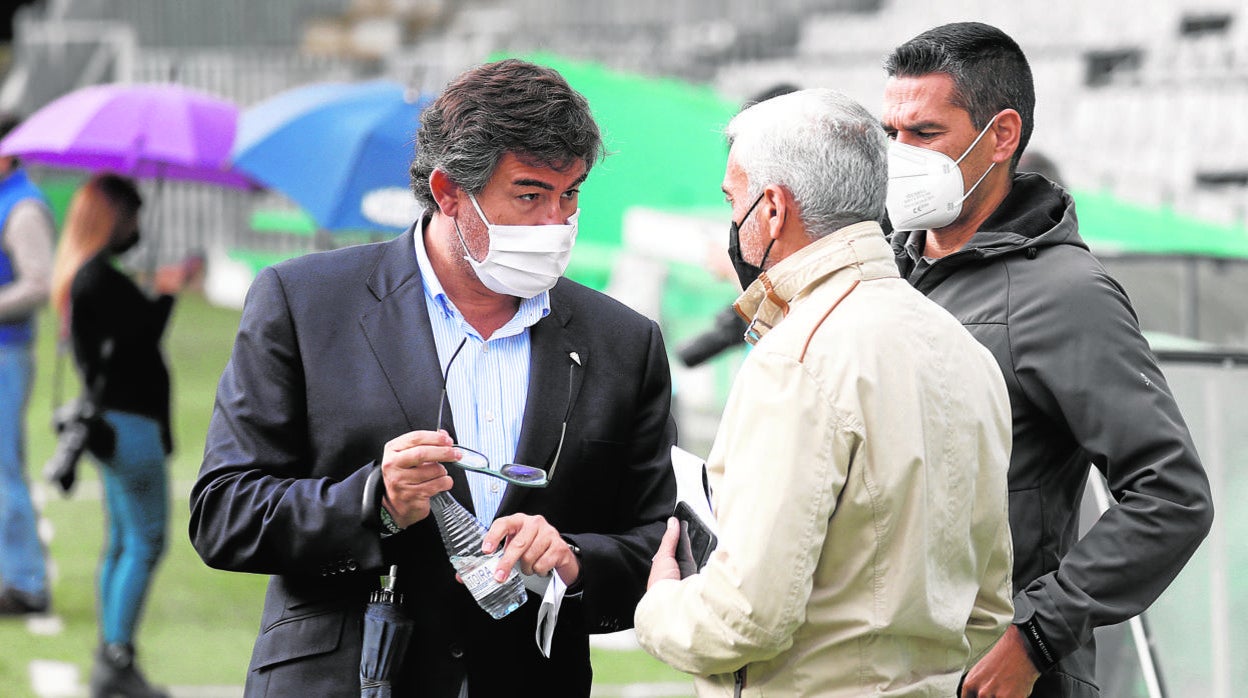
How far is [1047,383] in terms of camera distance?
2.62 metres

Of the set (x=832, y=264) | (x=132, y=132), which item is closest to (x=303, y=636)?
(x=832, y=264)

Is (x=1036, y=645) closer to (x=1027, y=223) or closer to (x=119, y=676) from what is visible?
(x=1027, y=223)

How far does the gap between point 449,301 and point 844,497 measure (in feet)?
3.11

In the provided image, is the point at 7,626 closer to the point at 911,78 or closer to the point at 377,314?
the point at 377,314

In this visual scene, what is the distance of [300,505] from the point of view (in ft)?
8.21

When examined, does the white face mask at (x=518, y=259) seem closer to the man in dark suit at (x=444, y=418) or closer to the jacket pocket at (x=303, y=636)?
the man in dark suit at (x=444, y=418)

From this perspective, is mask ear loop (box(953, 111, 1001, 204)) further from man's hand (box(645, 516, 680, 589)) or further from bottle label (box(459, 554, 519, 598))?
bottle label (box(459, 554, 519, 598))

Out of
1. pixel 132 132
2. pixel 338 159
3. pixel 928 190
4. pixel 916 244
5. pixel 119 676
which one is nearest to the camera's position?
pixel 928 190

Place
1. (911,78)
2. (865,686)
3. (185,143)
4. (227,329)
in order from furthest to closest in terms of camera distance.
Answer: (227,329) → (185,143) → (911,78) → (865,686)

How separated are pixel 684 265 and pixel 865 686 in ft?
14.9

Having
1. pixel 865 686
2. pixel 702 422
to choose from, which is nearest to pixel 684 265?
pixel 702 422

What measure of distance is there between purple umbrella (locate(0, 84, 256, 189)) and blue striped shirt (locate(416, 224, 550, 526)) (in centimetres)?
375

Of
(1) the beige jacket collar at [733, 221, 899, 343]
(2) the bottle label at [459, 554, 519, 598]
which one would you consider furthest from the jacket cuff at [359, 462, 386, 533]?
(1) the beige jacket collar at [733, 221, 899, 343]

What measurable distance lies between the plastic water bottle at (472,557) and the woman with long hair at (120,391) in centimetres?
357
